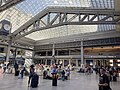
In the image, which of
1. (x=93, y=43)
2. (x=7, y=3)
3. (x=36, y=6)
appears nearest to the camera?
(x=7, y=3)

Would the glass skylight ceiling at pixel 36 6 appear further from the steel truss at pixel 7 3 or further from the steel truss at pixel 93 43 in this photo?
the steel truss at pixel 7 3

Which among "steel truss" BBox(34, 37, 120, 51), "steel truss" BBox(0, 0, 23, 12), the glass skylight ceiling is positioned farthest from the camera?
"steel truss" BBox(34, 37, 120, 51)

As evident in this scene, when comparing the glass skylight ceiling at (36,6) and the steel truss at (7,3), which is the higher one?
the glass skylight ceiling at (36,6)

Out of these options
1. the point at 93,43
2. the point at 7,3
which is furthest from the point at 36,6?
the point at 7,3

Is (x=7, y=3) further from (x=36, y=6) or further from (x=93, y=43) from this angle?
(x=36, y=6)

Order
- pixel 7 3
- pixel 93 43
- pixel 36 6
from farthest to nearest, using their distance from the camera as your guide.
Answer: pixel 36 6, pixel 93 43, pixel 7 3

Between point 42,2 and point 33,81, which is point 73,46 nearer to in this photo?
point 42,2

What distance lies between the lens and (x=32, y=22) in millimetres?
17812

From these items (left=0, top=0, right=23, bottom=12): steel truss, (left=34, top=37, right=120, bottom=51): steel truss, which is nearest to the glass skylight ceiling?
(left=34, top=37, right=120, bottom=51): steel truss

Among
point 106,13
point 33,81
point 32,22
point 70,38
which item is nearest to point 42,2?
point 70,38

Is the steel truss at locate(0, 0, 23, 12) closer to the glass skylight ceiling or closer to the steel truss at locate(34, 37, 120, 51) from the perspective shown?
the glass skylight ceiling

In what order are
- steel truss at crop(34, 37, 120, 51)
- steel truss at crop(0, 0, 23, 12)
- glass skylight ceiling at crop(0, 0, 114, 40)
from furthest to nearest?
steel truss at crop(34, 37, 120, 51)
glass skylight ceiling at crop(0, 0, 114, 40)
steel truss at crop(0, 0, 23, 12)

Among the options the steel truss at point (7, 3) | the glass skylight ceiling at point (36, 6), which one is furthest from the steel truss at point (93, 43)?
the steel truss at point (7, 3)

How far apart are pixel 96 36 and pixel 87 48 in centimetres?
496
